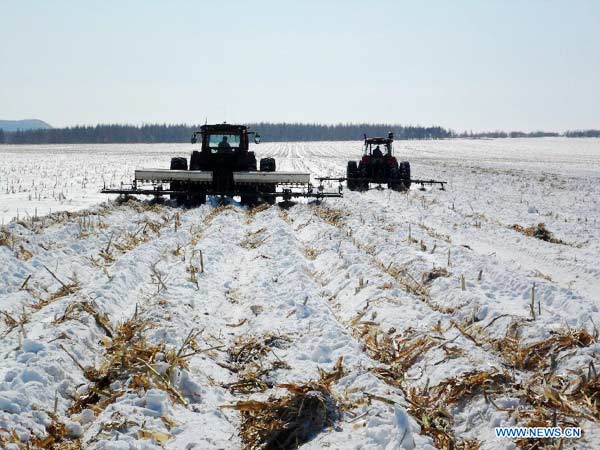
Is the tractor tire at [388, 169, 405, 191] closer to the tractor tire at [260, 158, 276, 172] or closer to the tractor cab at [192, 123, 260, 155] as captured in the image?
the tractor tire at [260, 158, 276, 172]

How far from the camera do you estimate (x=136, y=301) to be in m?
6.43

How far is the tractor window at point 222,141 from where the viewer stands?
60.8 feet

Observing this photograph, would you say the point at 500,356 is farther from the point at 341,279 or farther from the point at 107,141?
the point at 107,141

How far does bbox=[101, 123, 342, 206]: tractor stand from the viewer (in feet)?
51.9

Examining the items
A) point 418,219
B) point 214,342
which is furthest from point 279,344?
point 418,219

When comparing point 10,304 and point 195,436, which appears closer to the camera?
point 195,436

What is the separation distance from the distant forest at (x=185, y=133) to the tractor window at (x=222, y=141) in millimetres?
121036

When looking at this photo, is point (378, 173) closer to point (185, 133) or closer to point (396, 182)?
point (396, 182)

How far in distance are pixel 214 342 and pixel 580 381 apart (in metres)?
3.15

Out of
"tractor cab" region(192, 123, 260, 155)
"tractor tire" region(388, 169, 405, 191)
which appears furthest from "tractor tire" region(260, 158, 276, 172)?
"tractor tire" region(388, 169, 405, 191)

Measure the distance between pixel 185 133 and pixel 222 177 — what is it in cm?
15073

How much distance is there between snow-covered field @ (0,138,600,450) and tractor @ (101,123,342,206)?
5.22m

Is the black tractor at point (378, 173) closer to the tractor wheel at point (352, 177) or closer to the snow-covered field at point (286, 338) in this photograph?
the tractor wheel at point (352, 177)

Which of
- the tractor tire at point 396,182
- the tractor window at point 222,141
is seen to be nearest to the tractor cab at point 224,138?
the tractor window at point 222,141
